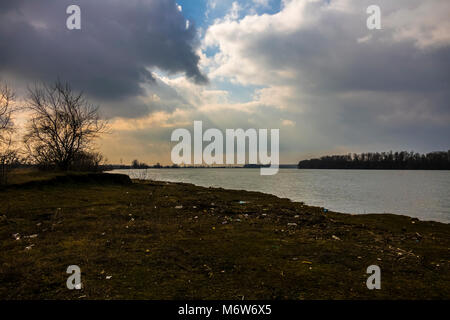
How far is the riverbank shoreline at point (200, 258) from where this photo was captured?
4.33m

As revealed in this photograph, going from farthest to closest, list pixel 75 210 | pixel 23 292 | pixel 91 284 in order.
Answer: pixel 75 210 < pixel 91 284 < pixel 23 292

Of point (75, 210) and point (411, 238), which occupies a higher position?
point (75, 210)

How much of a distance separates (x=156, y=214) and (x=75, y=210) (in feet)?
12.4

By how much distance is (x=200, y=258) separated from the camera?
5.93 m

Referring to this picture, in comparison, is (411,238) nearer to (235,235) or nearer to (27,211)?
(235,235)

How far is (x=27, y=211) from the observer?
34.2ft

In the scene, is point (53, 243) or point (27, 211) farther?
point (27, 211)

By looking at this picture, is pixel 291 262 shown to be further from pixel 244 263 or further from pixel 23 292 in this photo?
pixel 23 292

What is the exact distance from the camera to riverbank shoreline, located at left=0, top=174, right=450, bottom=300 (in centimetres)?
433
